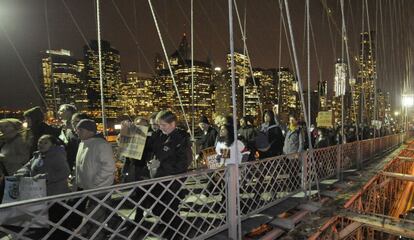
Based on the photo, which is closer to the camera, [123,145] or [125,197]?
[125,197]

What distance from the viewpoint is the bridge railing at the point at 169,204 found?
3.26 meters

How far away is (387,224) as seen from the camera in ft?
19.7

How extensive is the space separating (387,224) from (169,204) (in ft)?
14.4

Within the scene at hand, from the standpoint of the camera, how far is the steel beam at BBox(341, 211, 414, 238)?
5730 millimetres

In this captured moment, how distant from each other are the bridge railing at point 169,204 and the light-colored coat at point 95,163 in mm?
210

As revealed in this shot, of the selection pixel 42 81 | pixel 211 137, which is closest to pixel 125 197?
pixel 211 137

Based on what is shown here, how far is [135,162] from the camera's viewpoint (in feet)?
18.4

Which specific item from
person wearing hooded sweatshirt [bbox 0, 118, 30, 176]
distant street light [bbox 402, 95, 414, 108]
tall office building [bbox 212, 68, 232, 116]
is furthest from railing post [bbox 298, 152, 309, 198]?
tall office building [bbox 212, 68, 232, 116]

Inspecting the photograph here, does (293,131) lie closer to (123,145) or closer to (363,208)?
(363,208)

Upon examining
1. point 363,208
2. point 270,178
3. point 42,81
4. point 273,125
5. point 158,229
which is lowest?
point 363,208

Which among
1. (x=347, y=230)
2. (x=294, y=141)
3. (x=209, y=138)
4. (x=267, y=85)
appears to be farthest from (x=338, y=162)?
(x=267, y=85)

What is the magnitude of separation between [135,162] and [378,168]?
9194 mm

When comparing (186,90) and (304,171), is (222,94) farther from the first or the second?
(304,171)

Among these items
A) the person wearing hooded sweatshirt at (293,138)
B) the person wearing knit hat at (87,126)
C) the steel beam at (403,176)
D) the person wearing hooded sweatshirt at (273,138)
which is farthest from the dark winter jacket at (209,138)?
the steel beam at (403,176)
